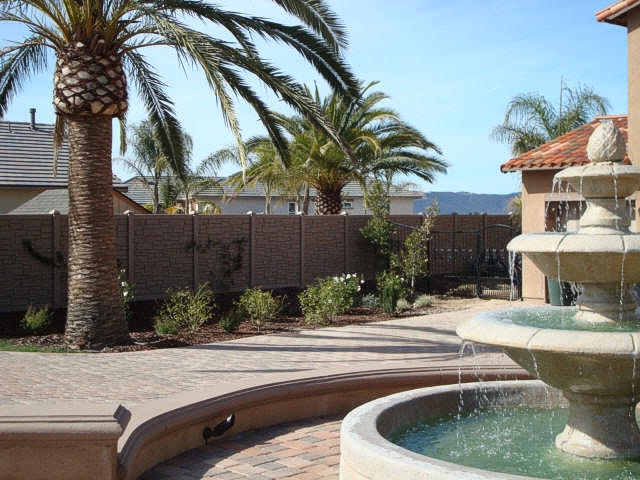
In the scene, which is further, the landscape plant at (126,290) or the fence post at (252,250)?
the fence post at (252,250)

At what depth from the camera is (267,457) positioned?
264 inches

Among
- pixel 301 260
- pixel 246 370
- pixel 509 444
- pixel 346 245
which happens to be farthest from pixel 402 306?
pixel 509 444

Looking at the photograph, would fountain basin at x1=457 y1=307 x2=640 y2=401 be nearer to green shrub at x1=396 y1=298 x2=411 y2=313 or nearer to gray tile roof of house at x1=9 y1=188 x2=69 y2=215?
green shrub at x1=396 y1=298 x2=411 y2=313

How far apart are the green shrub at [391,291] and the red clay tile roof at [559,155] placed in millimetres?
3619

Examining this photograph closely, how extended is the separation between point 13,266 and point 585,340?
1266 cm

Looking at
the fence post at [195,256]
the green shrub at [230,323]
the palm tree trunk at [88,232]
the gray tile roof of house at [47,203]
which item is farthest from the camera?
the gray tile roof of house at [47,203]

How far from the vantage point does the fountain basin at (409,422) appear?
4.64m

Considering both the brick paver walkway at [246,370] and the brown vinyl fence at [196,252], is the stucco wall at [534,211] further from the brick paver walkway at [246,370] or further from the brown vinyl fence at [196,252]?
the brown vinyl fence at [196,252]

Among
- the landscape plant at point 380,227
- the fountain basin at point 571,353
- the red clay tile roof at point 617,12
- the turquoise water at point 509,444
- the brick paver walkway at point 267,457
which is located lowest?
the brick paver walkway at point 267,457

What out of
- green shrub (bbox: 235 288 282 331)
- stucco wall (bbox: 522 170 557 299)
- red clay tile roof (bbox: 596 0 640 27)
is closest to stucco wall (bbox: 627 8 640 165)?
red clay tile roof (bbox: 596 0 640 27)

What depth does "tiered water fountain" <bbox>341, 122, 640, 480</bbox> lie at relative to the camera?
5094mm

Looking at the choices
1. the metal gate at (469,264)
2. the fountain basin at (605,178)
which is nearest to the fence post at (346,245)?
the metal gate at (469,264)

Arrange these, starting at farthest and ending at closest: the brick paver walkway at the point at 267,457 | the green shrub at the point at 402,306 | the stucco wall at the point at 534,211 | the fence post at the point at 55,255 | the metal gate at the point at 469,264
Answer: the metal gate at the point at 469,264
the stucco wall at the point at 534,211
the green shrub at the point at 402,306
the fence post at the point at 55,255
the brick paver walkway at the point at 267,457

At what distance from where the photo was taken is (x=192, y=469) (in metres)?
6.43
